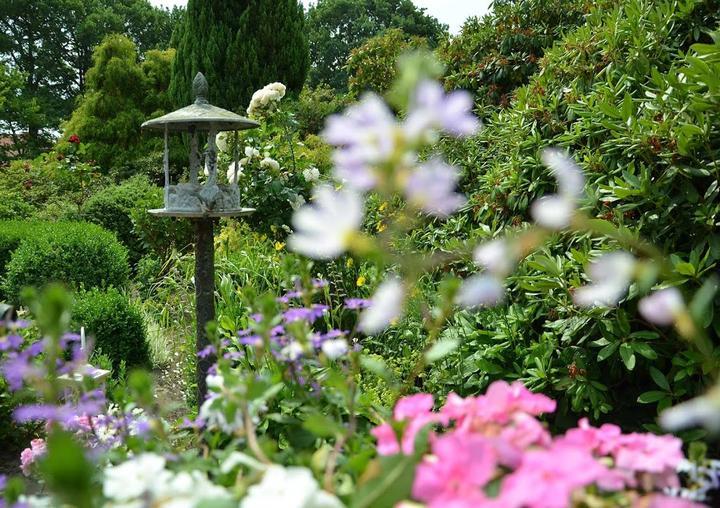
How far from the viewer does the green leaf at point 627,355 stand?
5.39 feet

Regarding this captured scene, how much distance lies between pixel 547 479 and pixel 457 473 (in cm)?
7

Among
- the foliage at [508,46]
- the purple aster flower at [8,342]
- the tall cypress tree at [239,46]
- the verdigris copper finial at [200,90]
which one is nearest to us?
the purple aster flower at [8,342]

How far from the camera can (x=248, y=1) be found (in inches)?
392

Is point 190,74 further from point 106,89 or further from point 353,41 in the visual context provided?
point 353,41

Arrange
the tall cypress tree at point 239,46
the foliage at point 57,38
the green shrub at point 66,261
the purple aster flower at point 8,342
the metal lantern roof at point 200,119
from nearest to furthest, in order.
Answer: the purple aster flower at point 8,342
the metal lantern roof at point 200,119
the green shrub at point 66,261
the tall cypress tree at point 239,46
the foliage at point 57,38

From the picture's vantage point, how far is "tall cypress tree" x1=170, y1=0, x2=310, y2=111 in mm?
9797

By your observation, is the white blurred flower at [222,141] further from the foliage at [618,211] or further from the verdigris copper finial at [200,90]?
the foliage at [618,211]

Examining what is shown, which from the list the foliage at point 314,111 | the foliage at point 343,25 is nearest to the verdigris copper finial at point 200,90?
the foliage at point 314,111

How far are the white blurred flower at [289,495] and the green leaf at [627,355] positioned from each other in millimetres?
1325

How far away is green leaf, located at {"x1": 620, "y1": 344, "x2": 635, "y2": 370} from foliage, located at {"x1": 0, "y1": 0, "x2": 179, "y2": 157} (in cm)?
2012

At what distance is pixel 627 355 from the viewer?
1.67 metres

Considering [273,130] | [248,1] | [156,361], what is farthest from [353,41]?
[156,361]

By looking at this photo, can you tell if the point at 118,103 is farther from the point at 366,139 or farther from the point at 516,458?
the point at 516,458

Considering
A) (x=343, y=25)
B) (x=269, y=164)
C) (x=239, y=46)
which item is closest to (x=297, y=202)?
(x=269, y=164)
